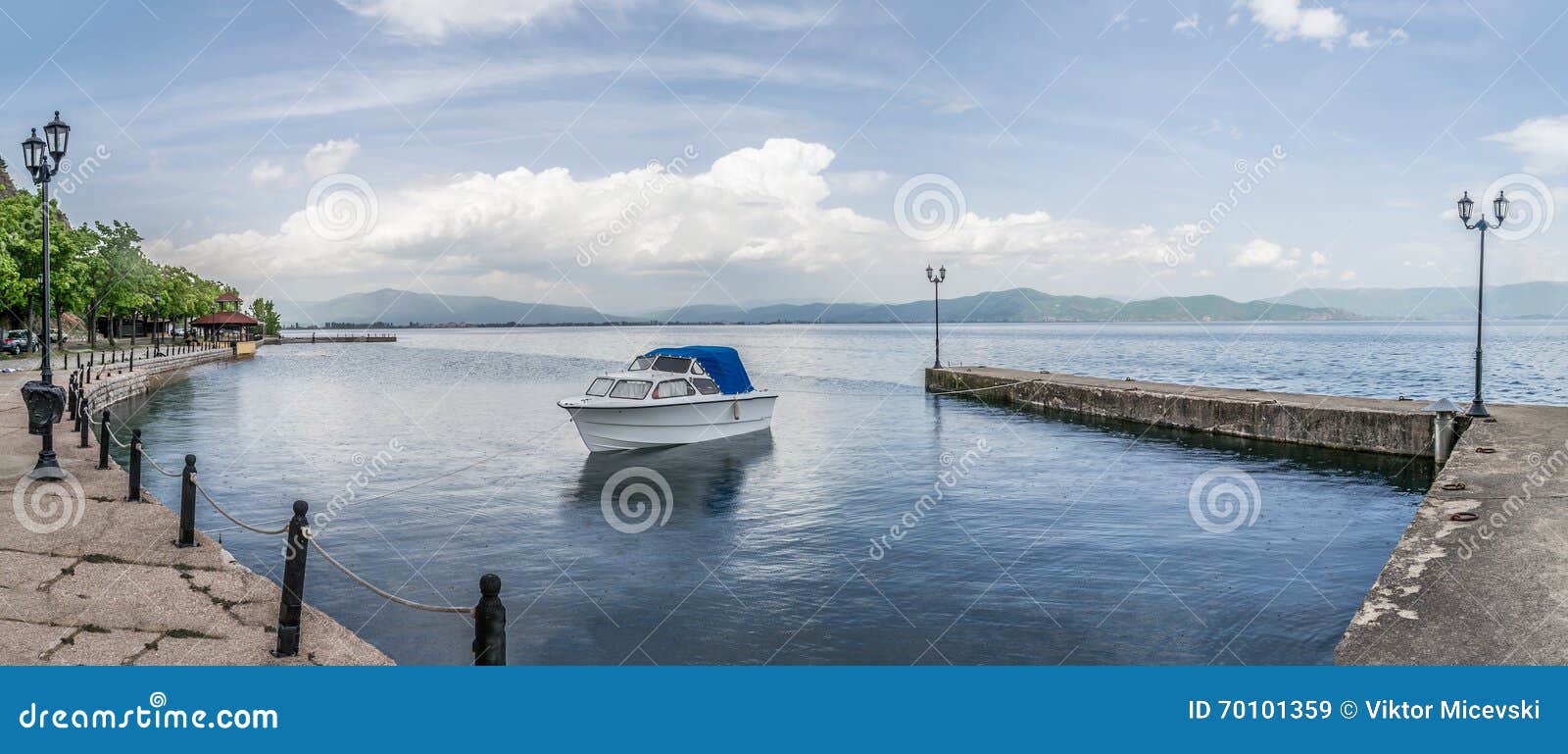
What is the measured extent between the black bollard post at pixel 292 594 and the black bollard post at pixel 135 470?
23.6ft

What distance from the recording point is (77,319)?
291 ft

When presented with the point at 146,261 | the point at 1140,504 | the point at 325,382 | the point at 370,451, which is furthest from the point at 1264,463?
the point at 146,261

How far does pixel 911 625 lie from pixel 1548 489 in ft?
30.1

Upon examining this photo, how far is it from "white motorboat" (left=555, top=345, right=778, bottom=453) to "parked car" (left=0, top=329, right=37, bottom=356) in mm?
47777

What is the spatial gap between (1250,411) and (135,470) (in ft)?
81.8

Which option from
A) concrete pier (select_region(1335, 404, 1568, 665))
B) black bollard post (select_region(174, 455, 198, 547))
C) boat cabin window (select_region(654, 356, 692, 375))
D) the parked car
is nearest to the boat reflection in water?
boat cabin window (select_region(654, 356, 692, 375))

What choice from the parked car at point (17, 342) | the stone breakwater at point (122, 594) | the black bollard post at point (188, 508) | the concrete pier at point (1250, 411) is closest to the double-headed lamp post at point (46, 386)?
the stone breakwater at point (122, 594)

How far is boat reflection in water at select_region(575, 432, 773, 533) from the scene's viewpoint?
1784 centimetres

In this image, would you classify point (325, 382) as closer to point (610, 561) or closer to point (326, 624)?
point (610, 561)

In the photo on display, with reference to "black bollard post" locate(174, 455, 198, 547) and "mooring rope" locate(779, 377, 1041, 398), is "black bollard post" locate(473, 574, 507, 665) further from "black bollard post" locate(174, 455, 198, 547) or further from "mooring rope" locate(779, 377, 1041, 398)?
"mooring rope" locate(779, 377, 1041, 398)

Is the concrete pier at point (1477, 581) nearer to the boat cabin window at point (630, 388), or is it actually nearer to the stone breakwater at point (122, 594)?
the stone breakwater at point (122, 594)

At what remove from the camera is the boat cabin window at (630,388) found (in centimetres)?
2517

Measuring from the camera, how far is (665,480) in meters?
21.3

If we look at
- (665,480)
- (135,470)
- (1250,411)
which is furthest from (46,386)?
(1250,411)
